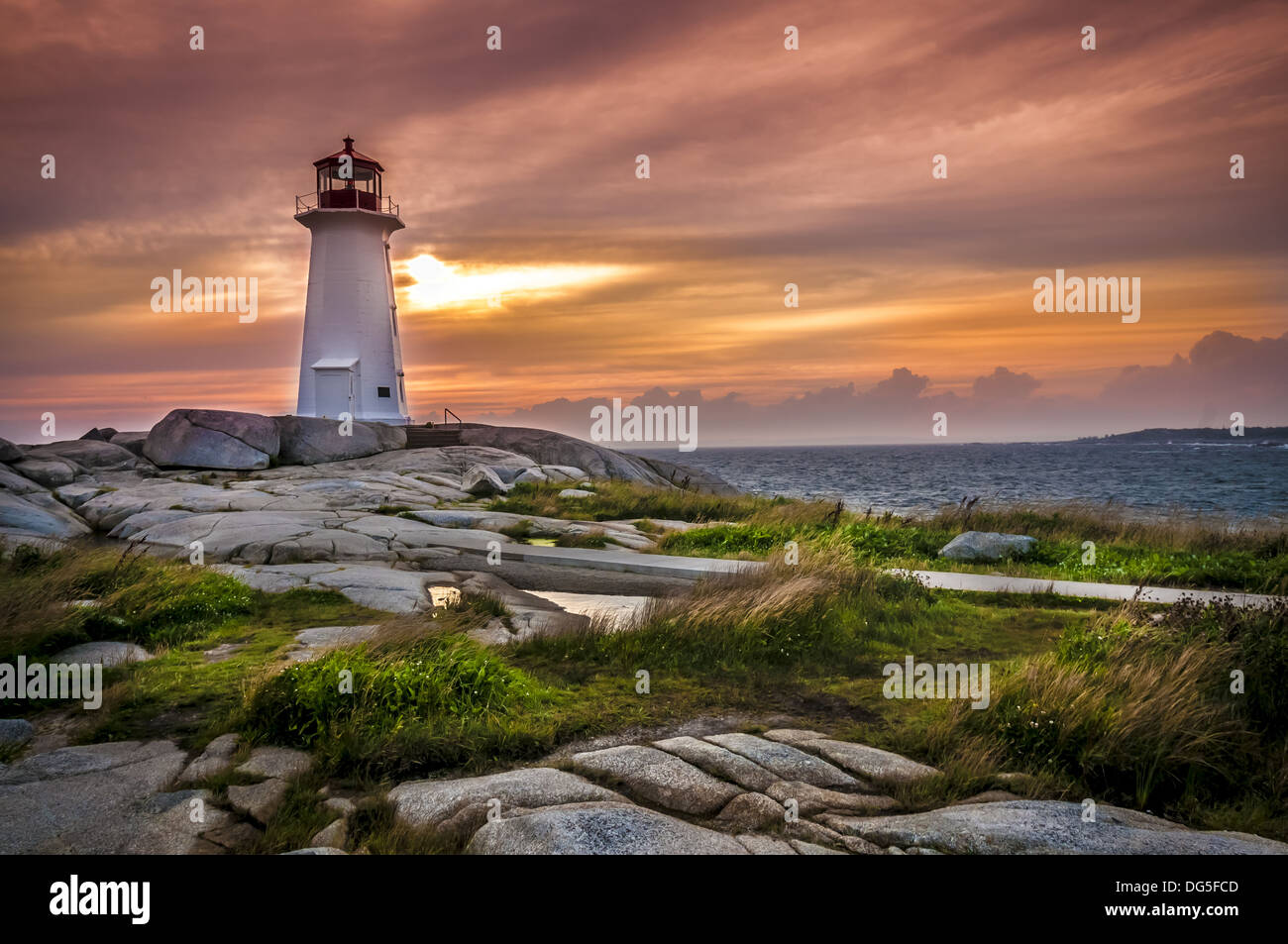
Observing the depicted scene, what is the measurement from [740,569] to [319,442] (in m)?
23.3

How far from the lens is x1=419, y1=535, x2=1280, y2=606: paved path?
976 cm

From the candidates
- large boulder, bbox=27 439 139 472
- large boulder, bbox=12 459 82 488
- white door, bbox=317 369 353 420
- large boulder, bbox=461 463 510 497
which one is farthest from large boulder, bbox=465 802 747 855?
white door, bbox=317 369 353 420

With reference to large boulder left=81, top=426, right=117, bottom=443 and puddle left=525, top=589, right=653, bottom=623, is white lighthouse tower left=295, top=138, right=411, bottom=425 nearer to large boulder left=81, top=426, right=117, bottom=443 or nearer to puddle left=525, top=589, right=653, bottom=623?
large boulder left=81, top=426, right=117, bottom=443

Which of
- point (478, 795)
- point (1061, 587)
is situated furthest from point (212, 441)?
point (478, 795)

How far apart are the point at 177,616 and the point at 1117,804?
8.43m

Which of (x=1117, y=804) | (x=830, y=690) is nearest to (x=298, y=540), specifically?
(x=830, y=690)

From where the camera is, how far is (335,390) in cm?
3388

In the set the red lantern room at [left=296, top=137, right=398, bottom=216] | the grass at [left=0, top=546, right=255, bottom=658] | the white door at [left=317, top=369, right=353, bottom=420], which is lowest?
the grass at [left=0, top=546, right=255, bottom=658]

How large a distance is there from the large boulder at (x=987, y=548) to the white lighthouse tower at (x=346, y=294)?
88.8ft

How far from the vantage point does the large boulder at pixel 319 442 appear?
2903cm

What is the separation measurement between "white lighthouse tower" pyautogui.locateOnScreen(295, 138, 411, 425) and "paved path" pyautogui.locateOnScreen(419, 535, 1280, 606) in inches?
864

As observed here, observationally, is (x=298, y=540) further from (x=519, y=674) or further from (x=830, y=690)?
(x=830, y=690)

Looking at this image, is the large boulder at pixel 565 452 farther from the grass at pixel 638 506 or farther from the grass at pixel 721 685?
the grass at pixel 721 685

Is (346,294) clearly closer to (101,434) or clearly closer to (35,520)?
(101,434)
